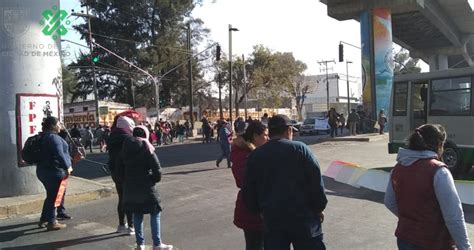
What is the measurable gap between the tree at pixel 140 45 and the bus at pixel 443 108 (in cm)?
4715

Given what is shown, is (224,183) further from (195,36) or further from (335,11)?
(195,36)

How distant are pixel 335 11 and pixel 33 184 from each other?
2838 centimetres

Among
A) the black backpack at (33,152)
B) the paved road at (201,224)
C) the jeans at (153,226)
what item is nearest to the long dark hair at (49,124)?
the black backpack at (33,152)

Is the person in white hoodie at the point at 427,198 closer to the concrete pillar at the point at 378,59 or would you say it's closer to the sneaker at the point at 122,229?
the sneaker at the point at 122,229

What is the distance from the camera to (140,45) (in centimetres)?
6272

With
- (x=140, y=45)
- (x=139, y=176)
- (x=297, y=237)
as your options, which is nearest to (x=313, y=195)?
(x=297, y=237)

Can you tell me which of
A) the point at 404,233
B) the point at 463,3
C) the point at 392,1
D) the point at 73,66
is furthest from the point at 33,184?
the point at 73,66

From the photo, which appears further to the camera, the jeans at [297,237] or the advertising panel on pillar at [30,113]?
the advertising panel on pillar at [30,113]

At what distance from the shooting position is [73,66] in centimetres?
5984

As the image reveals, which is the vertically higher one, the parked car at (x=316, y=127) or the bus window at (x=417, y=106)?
the bus window at (x=417, y=106)

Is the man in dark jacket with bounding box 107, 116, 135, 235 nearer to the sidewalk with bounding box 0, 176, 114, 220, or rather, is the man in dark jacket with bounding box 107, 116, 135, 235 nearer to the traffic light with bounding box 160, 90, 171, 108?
the sidewalk with bounding box 0, 176, 114, 220

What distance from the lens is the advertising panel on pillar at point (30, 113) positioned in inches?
408

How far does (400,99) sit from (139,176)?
10.8 m

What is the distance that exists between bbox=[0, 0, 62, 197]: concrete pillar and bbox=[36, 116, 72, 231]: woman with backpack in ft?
9.25
